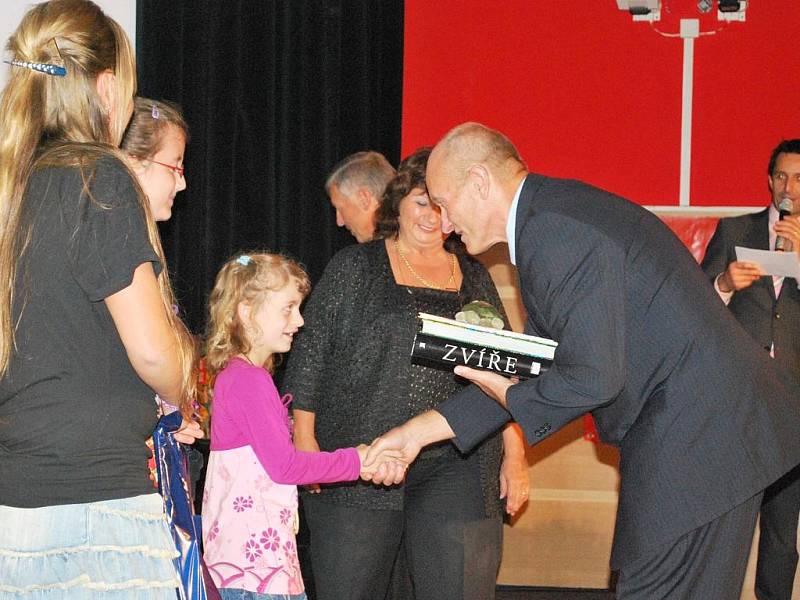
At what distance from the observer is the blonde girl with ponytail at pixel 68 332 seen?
176cm

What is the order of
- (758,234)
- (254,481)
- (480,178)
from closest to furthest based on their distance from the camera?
(480,178) → (254,481) → (758,234)

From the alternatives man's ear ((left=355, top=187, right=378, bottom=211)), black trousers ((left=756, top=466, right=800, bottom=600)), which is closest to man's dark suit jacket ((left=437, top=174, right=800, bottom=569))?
man's ear ((left=355, top=187, right=378, bottom=211))

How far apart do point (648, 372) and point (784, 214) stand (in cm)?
255

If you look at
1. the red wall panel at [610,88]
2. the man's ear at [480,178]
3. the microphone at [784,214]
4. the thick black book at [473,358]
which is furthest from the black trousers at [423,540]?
the red wall panel at [610,88]

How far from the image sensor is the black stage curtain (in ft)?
17.4

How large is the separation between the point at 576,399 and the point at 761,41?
3.96 m

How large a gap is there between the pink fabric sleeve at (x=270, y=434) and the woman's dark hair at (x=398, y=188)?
2.72ft

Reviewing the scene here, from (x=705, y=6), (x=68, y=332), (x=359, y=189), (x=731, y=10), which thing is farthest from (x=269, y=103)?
(x=68, y=332)

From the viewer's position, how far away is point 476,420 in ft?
9.40

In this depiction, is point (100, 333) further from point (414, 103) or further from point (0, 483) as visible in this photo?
point (414, 103)

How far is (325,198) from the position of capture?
531cm

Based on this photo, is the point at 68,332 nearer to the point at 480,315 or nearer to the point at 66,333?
the point at 66,333

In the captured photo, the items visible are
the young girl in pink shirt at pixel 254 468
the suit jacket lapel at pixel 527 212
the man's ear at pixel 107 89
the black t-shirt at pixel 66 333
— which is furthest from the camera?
the young girl in pink shirt at pixel 254 468

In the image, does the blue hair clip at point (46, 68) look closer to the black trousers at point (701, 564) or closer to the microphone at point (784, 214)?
the black trousers at point (701, 564)
